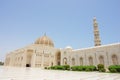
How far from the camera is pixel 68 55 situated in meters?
33.0

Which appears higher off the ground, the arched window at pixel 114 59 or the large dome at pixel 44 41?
the large dome at pixel 44 41

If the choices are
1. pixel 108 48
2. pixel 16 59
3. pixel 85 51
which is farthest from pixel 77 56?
pixel 16 59

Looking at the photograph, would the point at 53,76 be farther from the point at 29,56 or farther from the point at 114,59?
the point at 29,56

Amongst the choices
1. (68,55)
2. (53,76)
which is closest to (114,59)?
(68,55)

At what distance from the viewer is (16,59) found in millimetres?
39781

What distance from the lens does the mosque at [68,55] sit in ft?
77.9

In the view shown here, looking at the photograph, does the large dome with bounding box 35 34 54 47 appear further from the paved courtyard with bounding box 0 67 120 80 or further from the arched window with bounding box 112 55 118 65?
the paved courtyard with bounding box 0 67 120 80

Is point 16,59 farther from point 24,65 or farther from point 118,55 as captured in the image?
point 118,55

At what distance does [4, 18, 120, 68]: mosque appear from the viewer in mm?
23734

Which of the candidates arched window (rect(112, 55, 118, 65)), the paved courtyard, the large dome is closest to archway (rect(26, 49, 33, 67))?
the large dome

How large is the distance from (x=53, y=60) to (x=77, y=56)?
10.1m

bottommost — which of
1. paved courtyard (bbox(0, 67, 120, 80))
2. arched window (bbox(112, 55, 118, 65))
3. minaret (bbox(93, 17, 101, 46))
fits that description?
paved courtyard (bbox(0, 67, 120, 80))

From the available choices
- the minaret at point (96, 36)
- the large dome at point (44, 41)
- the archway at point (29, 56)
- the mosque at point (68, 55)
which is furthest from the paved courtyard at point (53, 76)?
the large dome at point (44, 41)

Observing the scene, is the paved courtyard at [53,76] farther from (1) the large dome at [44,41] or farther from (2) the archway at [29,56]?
(1) the large dome at [44,41]
